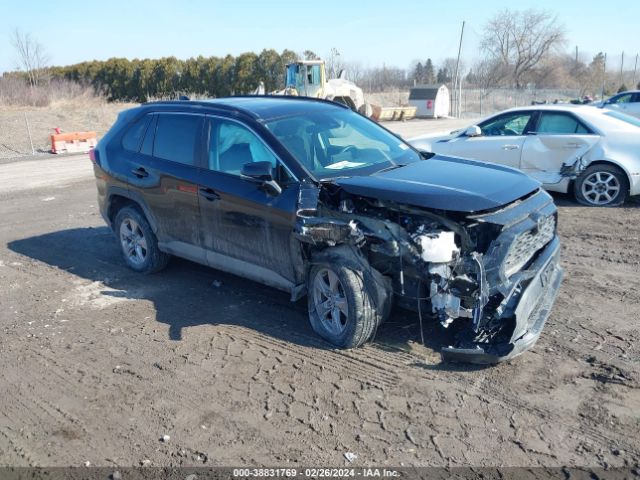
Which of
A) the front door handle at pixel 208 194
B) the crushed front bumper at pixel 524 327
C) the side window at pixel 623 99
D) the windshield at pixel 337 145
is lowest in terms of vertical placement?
the crushed front bumper at pixel 524 327

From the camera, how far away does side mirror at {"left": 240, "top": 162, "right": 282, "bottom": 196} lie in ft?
15.6

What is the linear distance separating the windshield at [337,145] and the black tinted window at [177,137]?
95 centimetres

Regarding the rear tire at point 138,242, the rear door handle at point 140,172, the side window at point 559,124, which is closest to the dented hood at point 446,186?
the rear door handle at point 140,172

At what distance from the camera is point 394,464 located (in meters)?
3.27

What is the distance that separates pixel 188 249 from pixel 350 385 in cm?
256

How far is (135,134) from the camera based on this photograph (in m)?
6.42

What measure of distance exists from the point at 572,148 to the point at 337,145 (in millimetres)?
5189

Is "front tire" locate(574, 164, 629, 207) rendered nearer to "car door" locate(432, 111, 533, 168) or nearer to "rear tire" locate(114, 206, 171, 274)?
"car door" locate(432, 111, 533, 168)

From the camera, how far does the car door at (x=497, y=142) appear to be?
9.38m

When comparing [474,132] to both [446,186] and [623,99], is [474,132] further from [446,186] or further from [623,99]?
[623,99]

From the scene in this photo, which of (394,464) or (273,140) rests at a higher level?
(273,140)

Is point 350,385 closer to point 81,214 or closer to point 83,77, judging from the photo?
point 81,214

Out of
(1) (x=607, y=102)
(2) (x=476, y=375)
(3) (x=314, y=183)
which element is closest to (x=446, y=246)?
(2) (x=476, y=375)

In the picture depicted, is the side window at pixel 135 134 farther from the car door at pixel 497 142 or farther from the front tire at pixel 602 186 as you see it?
the front tire at pixel 602 186
